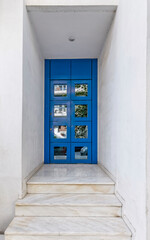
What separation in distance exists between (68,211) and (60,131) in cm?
226

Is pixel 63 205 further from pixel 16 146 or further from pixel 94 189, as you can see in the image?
pixel 16 146

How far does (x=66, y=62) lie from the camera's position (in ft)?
13.9

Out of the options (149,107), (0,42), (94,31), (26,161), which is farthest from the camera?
(94,31)

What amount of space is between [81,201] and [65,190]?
31 centimetres

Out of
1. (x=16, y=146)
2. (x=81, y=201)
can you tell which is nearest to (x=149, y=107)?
(x=81, y=201)

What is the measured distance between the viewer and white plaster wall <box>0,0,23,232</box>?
232 cm

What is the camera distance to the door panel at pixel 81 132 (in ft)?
13.9

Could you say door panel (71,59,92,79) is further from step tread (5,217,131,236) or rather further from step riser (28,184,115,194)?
step tread (5,217,131,236)

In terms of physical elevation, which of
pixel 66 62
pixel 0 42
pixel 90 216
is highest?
pixel 66 62

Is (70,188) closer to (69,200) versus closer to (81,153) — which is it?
(69,200)

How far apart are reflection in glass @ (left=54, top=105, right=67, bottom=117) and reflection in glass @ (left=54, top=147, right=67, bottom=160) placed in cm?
77

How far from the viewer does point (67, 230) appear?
6.39ft

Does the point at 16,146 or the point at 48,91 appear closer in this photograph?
the point at 16,146

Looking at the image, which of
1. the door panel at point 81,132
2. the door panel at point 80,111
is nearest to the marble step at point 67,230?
the door panel at point 81,132
